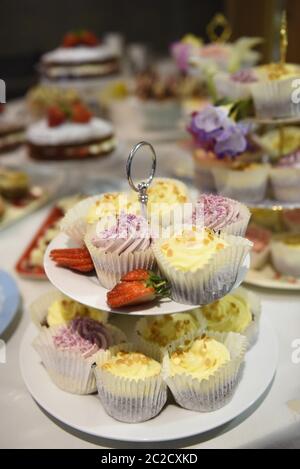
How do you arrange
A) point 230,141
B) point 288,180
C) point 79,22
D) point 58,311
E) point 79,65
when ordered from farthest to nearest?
point 79,22 → point 79,65 → point 288,180 → point 230,141 → point 58,311

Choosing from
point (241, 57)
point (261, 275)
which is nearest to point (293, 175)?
point (261, 275)

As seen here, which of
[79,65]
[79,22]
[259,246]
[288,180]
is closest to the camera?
[288,180]

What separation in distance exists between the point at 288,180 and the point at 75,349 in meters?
0.80

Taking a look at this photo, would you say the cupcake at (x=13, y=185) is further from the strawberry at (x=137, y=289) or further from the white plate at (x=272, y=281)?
the strawberry at (x=137, y=289)

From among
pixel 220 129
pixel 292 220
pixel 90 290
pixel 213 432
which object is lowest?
pixel 213 432

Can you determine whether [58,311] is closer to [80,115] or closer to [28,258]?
[28,258]

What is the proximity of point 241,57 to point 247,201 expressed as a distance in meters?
0.72

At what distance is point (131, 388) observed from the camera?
3.31 ft

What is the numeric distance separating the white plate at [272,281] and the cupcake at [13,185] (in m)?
1.11

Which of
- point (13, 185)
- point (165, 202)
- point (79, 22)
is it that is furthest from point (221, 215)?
point (79, 22)

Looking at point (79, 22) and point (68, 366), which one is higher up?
point (79, 22)

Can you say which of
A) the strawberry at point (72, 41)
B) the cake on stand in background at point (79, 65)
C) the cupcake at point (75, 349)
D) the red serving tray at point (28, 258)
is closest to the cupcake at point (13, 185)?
the red serving tray at point (28, 258)

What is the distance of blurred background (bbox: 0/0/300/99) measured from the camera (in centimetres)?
516
